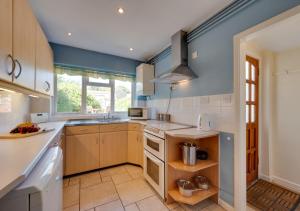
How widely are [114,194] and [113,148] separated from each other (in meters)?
0.93

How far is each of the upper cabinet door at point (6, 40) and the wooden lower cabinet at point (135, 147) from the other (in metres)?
2.05

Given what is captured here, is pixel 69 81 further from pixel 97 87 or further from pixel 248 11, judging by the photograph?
pixel 248 11

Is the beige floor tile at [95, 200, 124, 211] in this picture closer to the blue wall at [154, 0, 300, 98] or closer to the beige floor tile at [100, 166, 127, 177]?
the beige floor tile at [100, 166, 127, 177]

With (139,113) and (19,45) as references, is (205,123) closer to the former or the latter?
(139,113)

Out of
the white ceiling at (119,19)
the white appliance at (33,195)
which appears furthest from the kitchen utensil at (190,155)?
the white ceiling at (119,19)

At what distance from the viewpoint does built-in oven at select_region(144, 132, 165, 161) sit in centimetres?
176

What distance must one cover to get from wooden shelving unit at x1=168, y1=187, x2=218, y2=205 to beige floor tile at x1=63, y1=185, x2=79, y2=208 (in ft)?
4.03

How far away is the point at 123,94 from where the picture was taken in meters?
3.58

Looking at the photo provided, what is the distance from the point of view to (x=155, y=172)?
1919mm

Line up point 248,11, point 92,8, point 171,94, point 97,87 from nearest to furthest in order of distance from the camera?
point 248,11, point 92,8, point 171,94, point 97,87

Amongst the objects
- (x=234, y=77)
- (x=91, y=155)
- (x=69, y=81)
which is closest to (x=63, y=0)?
(x=69, y=81)

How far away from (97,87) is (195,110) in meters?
2.31

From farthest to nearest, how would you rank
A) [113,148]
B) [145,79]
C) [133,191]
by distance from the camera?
1. [145,79]
2. [113,148]
3. [133,191]

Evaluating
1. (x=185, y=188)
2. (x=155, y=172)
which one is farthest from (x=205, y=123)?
(x=155, y=172)
